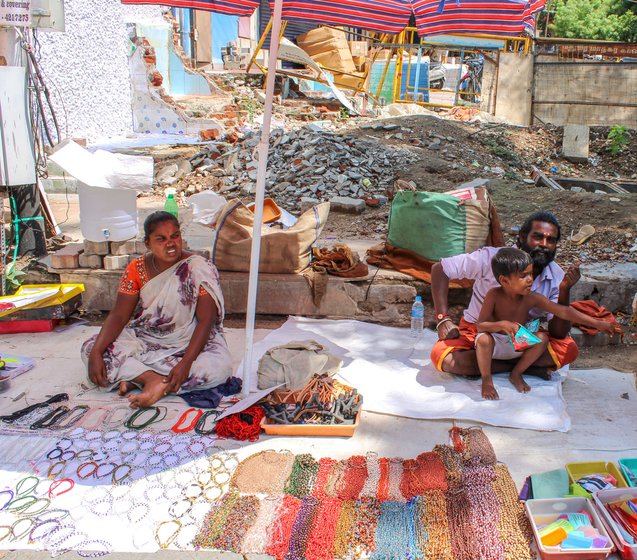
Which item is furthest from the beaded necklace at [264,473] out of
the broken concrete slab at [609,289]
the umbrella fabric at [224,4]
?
the broken concrete slab at [609,289]

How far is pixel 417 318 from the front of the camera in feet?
14.2

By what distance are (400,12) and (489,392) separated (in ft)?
8.83

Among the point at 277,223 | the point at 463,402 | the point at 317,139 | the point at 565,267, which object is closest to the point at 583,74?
the point at 317,139

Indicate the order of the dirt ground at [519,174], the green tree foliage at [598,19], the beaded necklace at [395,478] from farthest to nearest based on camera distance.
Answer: the green tree foliage at [598,19], the dirt ground at [519,174], the beaded necklace at [395,478]

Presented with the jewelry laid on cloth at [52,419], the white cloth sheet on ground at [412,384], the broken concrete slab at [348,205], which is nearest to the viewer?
the jewelry laid on cloth at [52,419]

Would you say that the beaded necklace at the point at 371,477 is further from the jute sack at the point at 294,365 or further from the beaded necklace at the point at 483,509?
the jute sack at the point at 294,365

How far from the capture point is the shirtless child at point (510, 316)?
10.7 ft

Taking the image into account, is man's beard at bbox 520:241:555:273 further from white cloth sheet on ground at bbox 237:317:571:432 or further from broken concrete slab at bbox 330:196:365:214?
broken concrete slab at bbox 330:196:365:214

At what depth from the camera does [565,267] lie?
506 cm

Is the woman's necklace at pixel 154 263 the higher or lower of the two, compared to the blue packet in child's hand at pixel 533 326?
higher

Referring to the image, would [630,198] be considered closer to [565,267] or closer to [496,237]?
[565,267]

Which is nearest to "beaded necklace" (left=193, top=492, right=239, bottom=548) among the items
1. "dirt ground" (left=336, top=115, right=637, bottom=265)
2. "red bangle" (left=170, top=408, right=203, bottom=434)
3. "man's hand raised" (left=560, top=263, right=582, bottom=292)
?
"red bangle" (left=170, top=408, right=203, bottom=434)

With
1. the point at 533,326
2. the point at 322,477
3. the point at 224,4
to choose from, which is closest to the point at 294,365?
the point at 322,477

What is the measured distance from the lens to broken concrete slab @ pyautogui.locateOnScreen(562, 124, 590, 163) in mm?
11438
